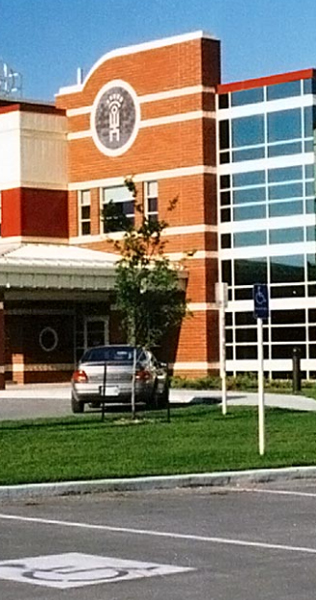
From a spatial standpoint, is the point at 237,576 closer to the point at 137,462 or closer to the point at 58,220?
the point at 137,462

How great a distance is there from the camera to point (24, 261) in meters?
46.3

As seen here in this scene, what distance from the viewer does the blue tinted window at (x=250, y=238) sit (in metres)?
48.5

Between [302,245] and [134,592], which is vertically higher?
[302,245]

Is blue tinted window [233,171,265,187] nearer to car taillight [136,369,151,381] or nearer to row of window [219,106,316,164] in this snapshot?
row of window [219,106,316,164]

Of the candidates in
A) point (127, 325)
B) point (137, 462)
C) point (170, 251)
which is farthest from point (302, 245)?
point (137, 462)

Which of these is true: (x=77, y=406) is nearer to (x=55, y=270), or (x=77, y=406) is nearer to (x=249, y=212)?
(x=55, y=270)

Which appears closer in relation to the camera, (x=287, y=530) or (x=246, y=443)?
(x=287, y=530)

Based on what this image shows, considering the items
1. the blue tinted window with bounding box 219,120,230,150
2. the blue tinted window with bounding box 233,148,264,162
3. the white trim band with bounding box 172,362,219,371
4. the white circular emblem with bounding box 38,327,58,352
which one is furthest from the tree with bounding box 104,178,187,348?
the white circular emblem with bounding box 38,327,58,352

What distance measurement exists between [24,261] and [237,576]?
36589mm

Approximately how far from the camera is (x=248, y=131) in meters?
48.6

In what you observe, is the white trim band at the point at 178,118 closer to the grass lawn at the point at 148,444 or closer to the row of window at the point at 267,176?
the row of window at the point at 267,176

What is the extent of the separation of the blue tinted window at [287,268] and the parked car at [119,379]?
53.4 ft

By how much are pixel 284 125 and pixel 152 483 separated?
3190 centimetres

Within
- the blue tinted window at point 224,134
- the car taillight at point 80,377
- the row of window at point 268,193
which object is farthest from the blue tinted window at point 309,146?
the car taillight at point 80,377
